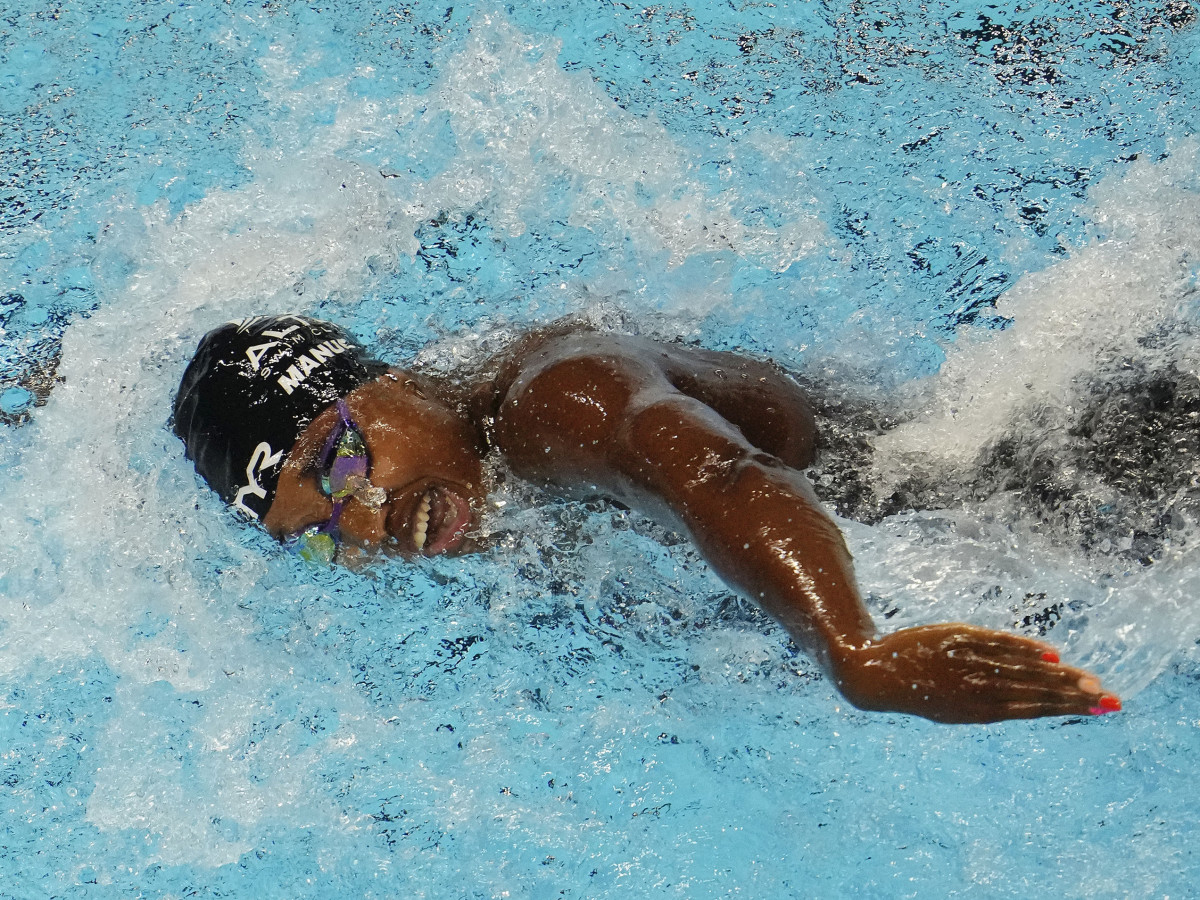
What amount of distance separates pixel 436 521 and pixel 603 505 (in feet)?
1.41

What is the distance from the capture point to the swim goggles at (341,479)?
2.45 metres

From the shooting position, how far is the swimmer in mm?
1440

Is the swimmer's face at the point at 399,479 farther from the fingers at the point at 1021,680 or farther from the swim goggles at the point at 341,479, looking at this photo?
the fingers at the point at 1021,680

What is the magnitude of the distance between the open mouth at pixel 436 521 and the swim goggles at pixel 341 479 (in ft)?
0.30

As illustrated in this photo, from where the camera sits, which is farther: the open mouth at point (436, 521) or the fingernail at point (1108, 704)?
the open mouth at point (436, 521)

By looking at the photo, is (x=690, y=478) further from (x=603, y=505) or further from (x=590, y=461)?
(x=603, y=505)

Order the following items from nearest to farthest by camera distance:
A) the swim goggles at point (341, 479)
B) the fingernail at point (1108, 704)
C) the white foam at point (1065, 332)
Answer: the fingernail at point (1108, 704) < the swim goggles at point (341, 479) < the white foam at point (1065, 332)

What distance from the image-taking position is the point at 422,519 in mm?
2494

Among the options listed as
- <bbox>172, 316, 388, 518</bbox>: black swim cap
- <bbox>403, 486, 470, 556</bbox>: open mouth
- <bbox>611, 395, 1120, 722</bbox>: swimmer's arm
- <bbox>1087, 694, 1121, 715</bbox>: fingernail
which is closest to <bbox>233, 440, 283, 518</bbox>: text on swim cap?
<bbox>172, 316, 388, 518</bbox>: black swim cap

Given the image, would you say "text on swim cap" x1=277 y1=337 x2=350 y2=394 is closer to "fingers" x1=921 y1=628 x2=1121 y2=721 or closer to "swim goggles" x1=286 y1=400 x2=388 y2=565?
"swim goggles" x1=286 y1=400 x2=388 y2=565

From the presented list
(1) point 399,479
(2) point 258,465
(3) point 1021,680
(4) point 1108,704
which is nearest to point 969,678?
(3) point 1021,680

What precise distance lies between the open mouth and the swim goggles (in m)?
0.09

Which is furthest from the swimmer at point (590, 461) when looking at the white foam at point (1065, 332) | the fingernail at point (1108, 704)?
the white foam at point (1065, 332)

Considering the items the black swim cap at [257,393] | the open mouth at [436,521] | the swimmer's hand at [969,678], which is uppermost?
the swimmer's hand at [969,678]
